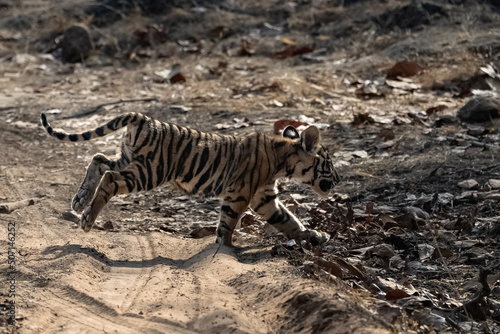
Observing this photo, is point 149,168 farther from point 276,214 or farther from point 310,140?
point 310,140

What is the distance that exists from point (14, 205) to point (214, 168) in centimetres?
198

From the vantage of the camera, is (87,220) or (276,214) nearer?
(87,220)

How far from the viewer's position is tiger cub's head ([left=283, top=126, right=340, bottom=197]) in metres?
6.26

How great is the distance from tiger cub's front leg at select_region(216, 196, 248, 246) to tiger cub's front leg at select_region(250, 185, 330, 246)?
225 millimetres

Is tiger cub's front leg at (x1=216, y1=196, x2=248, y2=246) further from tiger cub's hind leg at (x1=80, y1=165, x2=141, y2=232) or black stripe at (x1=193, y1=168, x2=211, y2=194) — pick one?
tiger cub's hind leg at (x1=80, y1=165, x2=141, y2=232)

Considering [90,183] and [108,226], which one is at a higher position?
[90,183]

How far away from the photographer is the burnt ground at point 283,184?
14.2 feet

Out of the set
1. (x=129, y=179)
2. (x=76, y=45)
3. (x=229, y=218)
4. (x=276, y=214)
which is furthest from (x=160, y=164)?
(x=76, y=45)

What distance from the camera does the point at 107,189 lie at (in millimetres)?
5664

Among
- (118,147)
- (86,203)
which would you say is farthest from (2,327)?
(118,147)

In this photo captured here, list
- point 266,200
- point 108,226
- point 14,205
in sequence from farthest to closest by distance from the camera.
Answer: point 14,205
point 108,226
point 266,200

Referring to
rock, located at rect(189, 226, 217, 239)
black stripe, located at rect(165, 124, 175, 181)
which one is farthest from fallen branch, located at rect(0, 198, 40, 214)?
rock, located at rect(189, 226, 217, 239)

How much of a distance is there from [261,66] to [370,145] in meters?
4.28

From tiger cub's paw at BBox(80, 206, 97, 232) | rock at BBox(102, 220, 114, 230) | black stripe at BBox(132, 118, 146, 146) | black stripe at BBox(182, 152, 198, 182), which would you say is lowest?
rock at BBox(102, 220, 114, 230)
